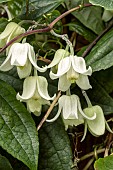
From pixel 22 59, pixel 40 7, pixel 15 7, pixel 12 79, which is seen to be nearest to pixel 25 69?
pixel 22 59

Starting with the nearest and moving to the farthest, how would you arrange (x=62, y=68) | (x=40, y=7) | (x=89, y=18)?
1. (x=62, y=68)
2. (x=40, y=7)
3. (x=89, y=18)

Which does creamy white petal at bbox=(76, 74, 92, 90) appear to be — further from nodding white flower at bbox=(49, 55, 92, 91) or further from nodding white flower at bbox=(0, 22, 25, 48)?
nodding white flower at bbox=(0, 22, 25, 48)

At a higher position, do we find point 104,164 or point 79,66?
point 79,66

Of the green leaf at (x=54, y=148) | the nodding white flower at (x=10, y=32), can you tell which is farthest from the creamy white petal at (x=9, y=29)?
the green leaf at (x=54, y=148)

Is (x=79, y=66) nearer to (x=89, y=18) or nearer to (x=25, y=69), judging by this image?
(x=25, y=69)

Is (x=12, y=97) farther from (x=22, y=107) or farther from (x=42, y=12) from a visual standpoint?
(x=42, y=12)

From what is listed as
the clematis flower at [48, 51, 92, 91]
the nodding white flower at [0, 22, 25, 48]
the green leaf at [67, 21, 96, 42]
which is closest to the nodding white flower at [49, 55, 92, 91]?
the clematis flower at [48, 51, 92, 91]
